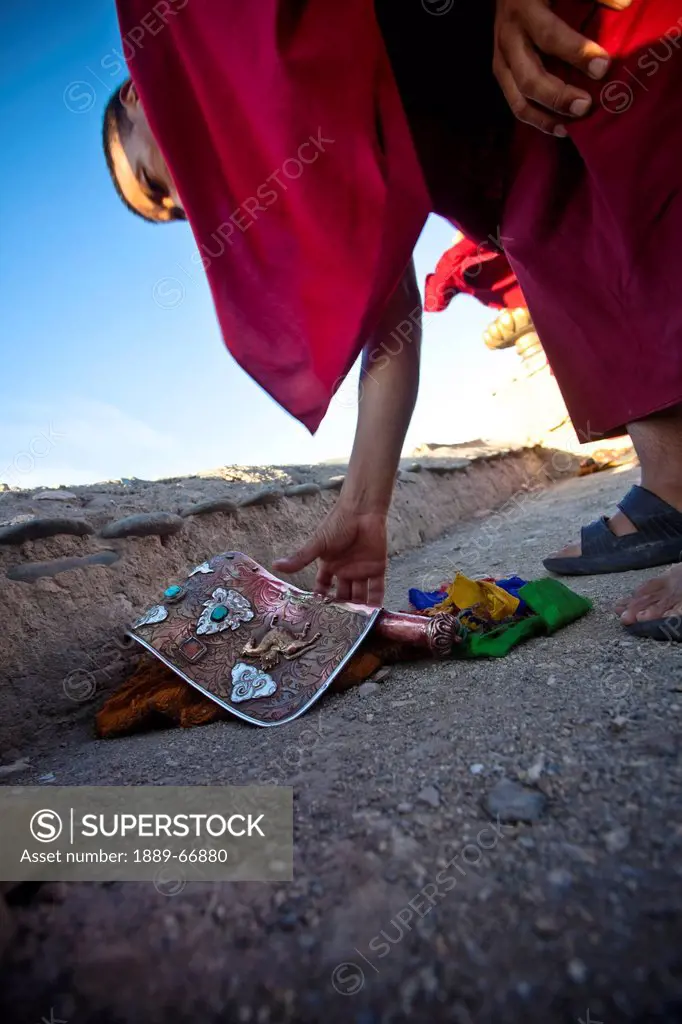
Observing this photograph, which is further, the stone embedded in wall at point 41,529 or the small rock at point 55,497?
the small rock at point 55,497

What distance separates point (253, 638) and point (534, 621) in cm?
52

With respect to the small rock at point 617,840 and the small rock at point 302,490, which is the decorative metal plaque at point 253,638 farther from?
the small rock at point 302,490

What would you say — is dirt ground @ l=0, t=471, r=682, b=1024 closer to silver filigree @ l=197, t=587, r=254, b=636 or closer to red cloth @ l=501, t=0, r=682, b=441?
silver filigree @ l=197, t=587, r=254, b=636

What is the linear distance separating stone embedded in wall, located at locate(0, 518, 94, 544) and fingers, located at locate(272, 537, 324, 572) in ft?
1.74

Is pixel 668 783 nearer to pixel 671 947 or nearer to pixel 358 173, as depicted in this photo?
pixel 671 947

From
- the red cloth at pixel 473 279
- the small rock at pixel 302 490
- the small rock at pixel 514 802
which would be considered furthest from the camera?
the small rock at pixel 302 490

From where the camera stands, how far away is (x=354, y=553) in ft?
3.69

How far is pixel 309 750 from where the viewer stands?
66 cm

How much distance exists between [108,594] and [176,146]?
984 millimetres

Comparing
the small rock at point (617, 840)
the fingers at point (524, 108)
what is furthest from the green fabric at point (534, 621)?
the fingers at point (524, 108)

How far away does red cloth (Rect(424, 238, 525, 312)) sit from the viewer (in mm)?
1554

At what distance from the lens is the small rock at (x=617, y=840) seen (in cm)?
39

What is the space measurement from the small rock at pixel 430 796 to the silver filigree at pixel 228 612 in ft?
1.82

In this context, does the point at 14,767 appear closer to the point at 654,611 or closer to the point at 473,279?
the point at 654,611
